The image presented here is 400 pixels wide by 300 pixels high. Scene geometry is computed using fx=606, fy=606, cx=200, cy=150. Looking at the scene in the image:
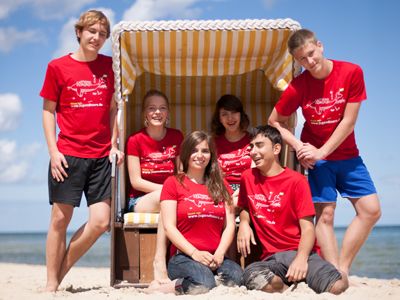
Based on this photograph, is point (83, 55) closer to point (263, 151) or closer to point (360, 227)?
point (263, 151)

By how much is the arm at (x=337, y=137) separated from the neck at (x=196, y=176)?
0.74 m

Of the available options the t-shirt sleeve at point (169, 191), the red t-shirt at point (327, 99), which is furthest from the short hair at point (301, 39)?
the t-shirt sleeve at point (169, 191)

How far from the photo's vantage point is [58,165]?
4508mm

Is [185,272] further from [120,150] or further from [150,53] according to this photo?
[150,53]

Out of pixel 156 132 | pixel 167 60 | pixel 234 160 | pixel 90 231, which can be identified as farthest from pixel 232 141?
pixel 90 231

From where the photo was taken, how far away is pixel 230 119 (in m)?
5.25

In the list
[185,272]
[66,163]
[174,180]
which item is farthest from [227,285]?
[66,163]

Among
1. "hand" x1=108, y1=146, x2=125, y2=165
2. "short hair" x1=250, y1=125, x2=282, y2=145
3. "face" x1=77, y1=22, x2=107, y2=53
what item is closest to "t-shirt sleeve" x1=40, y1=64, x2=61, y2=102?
"face" x1=77, y1=22, x2=107, y2=53

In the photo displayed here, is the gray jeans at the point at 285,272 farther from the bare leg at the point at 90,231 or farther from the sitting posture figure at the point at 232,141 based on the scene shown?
the bare leg at the point at 90,231

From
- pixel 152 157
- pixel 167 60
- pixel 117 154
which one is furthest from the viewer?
pixel 167 60

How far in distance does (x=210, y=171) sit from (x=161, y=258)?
28.8 inches

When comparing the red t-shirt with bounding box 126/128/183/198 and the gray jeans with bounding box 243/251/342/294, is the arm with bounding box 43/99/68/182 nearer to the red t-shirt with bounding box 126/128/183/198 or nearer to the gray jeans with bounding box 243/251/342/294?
the red t-shirt with bounding box 126/128/183/198

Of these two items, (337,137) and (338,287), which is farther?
(337,137)

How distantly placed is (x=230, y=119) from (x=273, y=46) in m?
0.72
